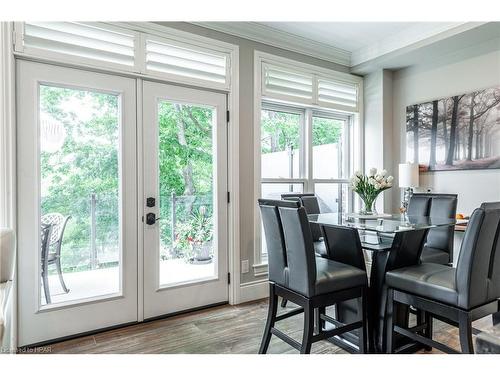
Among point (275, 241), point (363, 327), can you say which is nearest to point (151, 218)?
point (275, 241)

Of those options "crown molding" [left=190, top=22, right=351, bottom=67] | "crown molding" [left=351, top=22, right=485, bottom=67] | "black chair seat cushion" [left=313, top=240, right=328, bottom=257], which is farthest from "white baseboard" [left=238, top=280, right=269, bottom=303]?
"crown molding" [left=351, top=22, right=485, bottom=67]

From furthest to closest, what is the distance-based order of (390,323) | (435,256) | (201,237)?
(201,237)
(435,256)
(390,323)

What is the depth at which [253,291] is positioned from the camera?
3346 millimetres

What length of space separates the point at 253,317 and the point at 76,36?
8.90 feet

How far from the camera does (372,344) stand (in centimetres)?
222

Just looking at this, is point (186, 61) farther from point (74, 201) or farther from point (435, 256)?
point (435, 256)

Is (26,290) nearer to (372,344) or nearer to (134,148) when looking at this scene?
(134,148)

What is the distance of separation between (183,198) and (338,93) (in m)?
2.39

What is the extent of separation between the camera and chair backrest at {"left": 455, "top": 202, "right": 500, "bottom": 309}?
1.67 m

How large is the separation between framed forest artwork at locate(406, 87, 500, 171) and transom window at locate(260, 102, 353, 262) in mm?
831

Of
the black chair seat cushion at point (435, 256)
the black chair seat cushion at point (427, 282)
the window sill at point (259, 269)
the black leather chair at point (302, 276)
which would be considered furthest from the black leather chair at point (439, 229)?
the window sill at point (259, 269)

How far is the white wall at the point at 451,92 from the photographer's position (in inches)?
128

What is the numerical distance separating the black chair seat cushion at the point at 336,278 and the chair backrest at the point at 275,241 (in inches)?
9.0

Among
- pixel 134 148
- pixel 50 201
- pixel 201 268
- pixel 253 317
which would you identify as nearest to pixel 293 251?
pixel 253 317
